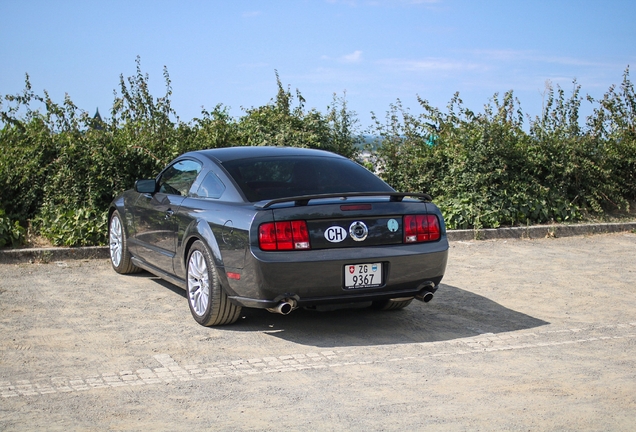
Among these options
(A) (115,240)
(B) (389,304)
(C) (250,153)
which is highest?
(C) (250,153)

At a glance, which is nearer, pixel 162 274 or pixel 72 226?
pixel 162 274

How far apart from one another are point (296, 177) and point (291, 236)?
101 centimetres

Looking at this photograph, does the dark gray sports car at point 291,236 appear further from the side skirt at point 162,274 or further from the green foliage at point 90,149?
the green foliage at point 90,149

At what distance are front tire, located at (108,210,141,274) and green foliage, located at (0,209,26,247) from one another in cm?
164

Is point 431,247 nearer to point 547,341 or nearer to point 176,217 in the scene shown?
point 547,341

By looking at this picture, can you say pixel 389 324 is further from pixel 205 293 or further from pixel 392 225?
pixel 205 293

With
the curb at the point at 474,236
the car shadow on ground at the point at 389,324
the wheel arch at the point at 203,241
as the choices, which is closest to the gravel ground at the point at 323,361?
the car shadow on ground at the point at 389,324

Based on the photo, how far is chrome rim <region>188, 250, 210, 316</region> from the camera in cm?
661

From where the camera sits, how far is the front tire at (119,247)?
28.9 feet

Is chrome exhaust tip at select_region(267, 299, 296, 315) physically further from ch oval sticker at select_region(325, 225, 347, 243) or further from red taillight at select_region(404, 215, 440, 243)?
red taillight at select_region(404, 215, 440, 243)

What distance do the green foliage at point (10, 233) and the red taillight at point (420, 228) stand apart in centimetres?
594

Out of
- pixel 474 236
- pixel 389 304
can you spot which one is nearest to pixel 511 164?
pixel 474 236

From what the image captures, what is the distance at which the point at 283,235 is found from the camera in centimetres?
600

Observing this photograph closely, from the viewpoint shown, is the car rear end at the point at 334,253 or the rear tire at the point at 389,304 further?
the rear tire at the point at 389,304
